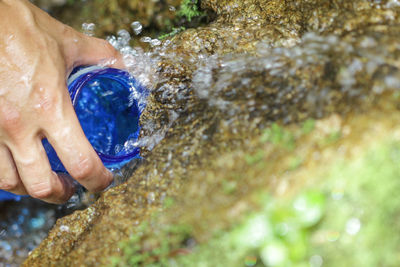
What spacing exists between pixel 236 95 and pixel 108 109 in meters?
1.12

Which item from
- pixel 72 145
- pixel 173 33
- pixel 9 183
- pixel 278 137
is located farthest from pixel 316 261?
pixel 173 33

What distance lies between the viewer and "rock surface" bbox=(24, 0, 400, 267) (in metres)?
1.49

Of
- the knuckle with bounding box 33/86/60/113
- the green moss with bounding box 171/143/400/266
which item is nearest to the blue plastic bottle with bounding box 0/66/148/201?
the knuckle with bounding box 33/86/60/113

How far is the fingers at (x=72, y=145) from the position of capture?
1825 mm

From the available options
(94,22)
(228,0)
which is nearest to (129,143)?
(228,0)

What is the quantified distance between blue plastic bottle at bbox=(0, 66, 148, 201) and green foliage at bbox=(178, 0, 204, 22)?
0.93 m

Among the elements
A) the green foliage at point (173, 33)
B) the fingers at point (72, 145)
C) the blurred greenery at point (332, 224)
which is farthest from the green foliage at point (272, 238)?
the green foliage at point (173, 33)

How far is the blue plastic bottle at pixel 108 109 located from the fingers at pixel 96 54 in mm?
79

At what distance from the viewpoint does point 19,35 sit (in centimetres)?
189

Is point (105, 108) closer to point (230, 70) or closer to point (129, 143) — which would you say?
point (129, 143)

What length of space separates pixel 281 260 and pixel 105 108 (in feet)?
5.58

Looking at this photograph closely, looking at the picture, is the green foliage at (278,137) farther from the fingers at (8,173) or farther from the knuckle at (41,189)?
the fingers at (8,173)

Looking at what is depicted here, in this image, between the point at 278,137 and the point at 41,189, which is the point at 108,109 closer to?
the point at 41,189

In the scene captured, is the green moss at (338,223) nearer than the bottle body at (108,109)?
Yes
